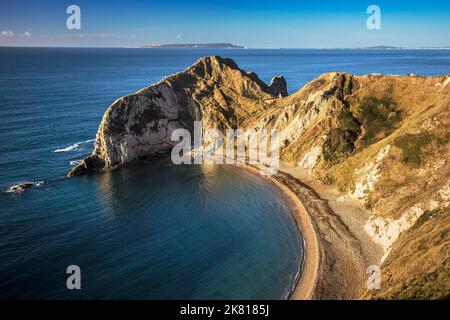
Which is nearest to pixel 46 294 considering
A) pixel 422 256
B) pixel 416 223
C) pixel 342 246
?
pixel 342 246

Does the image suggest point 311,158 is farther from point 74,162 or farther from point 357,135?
point 74,162

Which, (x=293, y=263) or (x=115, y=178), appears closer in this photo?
(x=293, y=263)

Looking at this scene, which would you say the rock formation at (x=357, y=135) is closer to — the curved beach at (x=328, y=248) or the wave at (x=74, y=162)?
the curved beach at (x=328, y=248)

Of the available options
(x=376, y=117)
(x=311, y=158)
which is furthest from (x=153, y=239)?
(x=376, y=117)

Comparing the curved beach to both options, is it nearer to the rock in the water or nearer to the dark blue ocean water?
the dark blue ocean water

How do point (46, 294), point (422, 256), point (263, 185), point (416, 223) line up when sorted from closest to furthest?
point (422, 256) → point (46, 294) → point (416, 223) → point (263, 185)
